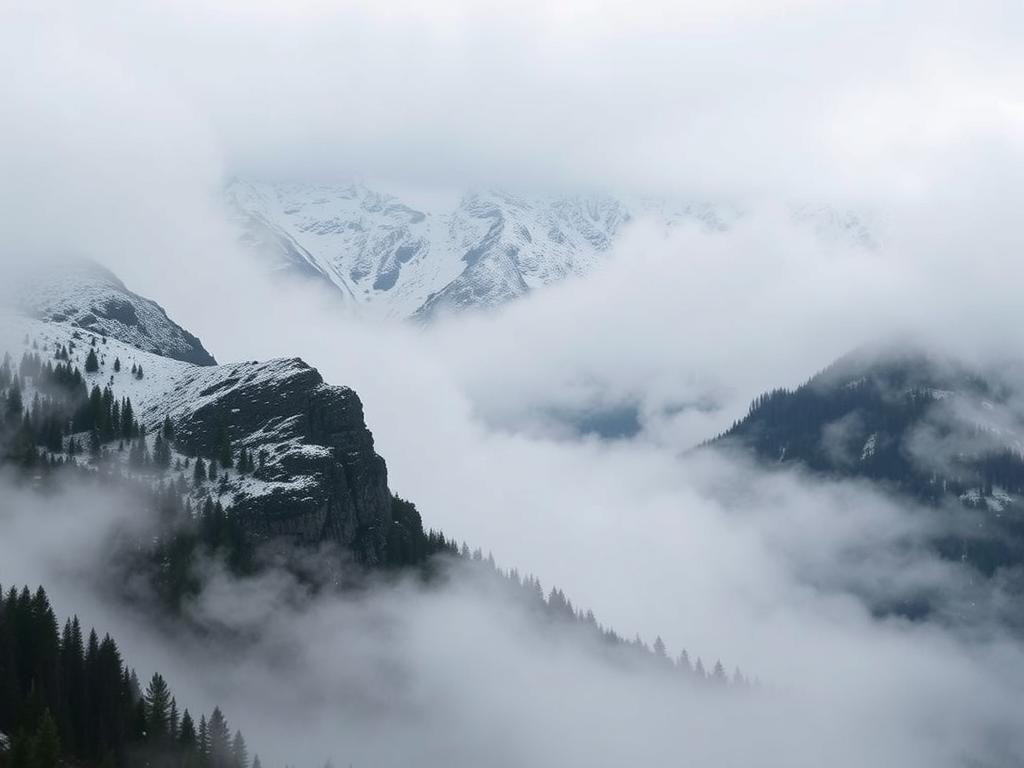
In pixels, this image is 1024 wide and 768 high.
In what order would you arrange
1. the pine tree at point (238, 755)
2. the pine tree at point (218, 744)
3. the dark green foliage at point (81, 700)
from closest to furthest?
the dark green foliage at point (81, 700), the pine tree at point (218, 744), the pine tree at point (238, 755)

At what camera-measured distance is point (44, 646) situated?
16450cm

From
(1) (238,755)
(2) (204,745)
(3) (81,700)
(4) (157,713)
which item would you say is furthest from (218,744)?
(3) (81,700)

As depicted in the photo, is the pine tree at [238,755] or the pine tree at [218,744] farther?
the pine tree at [238,755]

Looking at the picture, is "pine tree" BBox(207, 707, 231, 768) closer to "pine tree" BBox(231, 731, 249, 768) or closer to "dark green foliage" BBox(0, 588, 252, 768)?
"dark green foliage" BBox(0, 588, 252, 768)

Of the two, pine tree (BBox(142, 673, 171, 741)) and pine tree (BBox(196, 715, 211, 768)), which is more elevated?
pine tree (BBox(142, 673, 171, 741))

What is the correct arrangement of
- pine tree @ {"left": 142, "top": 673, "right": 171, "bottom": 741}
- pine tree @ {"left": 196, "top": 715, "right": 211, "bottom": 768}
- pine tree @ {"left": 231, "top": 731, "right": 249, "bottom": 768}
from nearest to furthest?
1. pine tree @ {"left": 196, "top": 715, "right": 211, "bottom": 768}
2. pine tree @ {"left": 142, "top": 673, "right": 171, "bottom": 741}
3. pine tree @ {"left": 231, "top": 731, "right": 249, "bottom": 768}

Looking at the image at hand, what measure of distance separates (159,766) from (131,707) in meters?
11.0

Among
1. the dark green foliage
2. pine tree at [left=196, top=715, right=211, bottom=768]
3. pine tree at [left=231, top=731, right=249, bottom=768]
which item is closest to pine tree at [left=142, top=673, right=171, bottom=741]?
the dark green foliage

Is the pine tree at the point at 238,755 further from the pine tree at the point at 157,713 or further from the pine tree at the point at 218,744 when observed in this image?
the pine tree at the point at 157,713

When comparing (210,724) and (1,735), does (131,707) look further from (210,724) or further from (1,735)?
(1,735)

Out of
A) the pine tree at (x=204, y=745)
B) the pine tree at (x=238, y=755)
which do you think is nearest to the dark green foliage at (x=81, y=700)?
the pine tree at (x=238, y=755)

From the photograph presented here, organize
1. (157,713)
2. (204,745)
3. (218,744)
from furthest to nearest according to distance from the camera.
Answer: (218,744)
(157,713)
(204,745)

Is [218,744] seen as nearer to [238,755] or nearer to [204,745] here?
[238,755]

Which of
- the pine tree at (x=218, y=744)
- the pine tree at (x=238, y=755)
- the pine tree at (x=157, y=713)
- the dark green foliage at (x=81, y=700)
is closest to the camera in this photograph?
the dark green foliage at (x=81, y=700)
